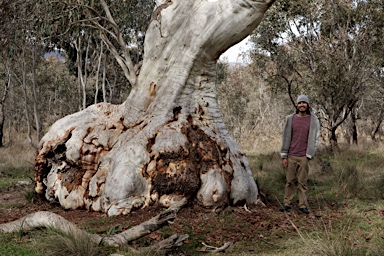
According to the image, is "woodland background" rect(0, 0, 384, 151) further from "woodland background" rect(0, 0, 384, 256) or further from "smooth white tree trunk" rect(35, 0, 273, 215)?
"smooth white tree trunk" rect(35, 0, 273, 215)

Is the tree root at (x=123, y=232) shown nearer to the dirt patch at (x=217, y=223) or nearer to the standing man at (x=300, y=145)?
the dirt patch at (x=217, y=223)

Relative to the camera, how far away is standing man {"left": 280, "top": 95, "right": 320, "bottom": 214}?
21.1ft

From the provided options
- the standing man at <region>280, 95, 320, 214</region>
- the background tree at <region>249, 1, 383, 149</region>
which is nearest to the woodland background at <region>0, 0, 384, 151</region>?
the background tree at <region>249, 1, 383, 149</region>

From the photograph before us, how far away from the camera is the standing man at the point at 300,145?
6.43 m

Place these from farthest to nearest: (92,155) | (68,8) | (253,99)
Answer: (253,99) → (68,8) → (92,155)

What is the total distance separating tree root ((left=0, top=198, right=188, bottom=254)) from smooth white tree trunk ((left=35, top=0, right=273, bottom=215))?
1.26 meters

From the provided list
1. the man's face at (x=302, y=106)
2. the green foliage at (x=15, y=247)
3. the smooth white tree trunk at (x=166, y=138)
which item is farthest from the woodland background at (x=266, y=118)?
the man's face at (x=302, y=106)

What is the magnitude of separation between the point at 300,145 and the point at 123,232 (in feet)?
10.9

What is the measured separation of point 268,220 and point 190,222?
3.83ft

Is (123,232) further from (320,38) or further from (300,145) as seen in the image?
(320,38)

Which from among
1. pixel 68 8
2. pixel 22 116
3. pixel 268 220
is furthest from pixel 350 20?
pixel 22 116

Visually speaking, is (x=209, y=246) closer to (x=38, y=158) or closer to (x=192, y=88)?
(x=192, y=88)

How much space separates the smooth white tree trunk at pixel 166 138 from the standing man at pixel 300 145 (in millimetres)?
675

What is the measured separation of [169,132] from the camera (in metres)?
6.29
